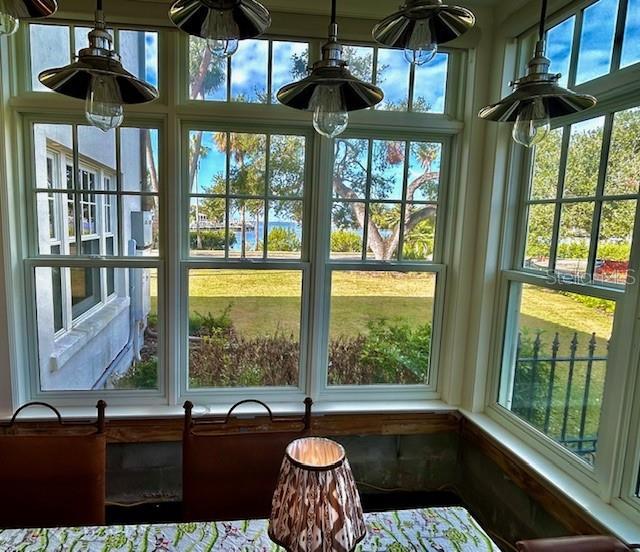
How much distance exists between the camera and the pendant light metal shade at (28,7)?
2.83ft

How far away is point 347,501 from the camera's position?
920 millimetres

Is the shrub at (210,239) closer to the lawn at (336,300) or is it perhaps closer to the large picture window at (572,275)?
the lawn at (336,300)

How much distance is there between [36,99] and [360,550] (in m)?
2.32

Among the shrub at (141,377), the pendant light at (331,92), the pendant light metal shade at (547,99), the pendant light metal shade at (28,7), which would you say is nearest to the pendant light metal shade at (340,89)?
the pendant light at (331,92)

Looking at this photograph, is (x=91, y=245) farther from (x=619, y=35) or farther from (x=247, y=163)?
(x=619, y=35)

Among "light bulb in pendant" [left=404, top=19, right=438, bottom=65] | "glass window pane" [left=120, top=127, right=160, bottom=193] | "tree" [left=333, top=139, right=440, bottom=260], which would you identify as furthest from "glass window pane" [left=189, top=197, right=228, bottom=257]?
"light bulb in pendant" [left=404, top=19, right=438, bottom=65]

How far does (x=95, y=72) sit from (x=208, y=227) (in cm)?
126

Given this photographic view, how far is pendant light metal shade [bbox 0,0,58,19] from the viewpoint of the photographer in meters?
0.86

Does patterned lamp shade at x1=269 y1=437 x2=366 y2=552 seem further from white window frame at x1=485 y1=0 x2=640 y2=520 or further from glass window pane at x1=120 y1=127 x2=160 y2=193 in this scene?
glass window pane at x1=120 y1=127 x2=160 y2=193

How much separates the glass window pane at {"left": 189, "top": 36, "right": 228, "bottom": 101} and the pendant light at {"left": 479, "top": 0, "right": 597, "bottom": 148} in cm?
145

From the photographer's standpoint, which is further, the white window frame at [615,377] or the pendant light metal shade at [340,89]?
the white window frame at [615,377]

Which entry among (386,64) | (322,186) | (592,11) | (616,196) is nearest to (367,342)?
(322,186)

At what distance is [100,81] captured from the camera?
1009 mm

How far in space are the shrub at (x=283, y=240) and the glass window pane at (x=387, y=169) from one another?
48 centimetres
